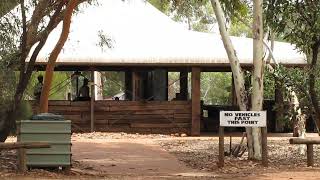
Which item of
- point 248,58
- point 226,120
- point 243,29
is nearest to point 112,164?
point 226,120

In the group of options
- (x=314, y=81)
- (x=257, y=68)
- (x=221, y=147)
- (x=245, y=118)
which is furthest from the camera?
(x=314, y=81)

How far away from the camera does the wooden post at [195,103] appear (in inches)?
880

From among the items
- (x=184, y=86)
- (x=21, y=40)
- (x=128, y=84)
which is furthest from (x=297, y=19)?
(x=128, y=84)

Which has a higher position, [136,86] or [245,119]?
[136,86]

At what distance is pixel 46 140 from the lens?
38.4ft

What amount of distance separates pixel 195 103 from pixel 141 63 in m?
2.49

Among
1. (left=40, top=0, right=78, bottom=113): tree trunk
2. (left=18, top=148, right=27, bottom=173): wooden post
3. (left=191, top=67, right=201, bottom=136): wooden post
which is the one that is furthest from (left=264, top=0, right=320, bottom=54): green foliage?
(left=191, top=67, right=201, bottom=136): wooden post

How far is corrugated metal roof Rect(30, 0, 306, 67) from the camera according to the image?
2177 centimetres

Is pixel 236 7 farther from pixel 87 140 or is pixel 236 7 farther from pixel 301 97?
pixel 87 140

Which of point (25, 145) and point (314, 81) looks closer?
point (25, 145)

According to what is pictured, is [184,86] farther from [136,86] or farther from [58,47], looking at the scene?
[58,47]

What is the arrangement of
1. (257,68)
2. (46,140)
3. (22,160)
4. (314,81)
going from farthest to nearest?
(314,81)
(257,68)
(46,140)
(22,160)

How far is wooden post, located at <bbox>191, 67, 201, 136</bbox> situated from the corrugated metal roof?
56 cm

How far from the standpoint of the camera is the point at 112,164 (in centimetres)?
1412
